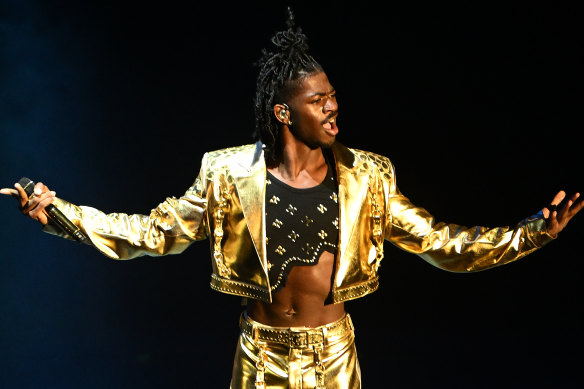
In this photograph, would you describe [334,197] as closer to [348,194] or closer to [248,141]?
[348,194]

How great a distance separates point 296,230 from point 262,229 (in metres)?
0.12

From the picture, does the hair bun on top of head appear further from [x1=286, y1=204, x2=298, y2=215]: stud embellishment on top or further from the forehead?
[x1=286, y1=204, x2=298, y2=215]: stud embellishment on top

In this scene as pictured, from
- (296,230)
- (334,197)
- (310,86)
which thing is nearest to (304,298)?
(296,230)

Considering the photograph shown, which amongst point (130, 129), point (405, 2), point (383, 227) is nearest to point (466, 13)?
point (405, 2)

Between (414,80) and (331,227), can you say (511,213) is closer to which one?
(414,80)

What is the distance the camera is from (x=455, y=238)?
111 inches

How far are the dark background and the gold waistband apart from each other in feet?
3.81

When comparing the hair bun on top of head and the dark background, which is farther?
the dark background

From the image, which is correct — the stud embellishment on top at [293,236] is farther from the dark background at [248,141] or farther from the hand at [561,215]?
the dark background at [248,141]

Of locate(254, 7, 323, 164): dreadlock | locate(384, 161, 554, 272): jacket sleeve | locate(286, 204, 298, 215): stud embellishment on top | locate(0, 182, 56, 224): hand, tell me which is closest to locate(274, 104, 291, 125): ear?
locate(254, 7, 323, 164): dreadlock

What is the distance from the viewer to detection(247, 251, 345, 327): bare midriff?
9.09ft

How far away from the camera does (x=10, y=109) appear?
3773 mm

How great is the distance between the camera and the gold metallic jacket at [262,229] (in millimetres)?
2766

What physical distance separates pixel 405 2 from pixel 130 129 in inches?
52.9
